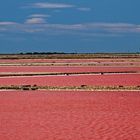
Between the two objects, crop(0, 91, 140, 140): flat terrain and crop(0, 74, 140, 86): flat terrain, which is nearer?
crop(0, 91, 140, 140): flat terrain

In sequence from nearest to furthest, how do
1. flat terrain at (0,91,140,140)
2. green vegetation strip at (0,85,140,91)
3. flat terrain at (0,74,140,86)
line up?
flat terrain at (0,91,140,140), green vegetation strip at (0,85,140,91), flat terrain at (0,74,140,86)

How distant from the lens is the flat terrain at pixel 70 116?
12820mm

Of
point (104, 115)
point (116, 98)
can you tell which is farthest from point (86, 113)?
point (116, 98)

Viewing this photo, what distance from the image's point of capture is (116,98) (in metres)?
22.4

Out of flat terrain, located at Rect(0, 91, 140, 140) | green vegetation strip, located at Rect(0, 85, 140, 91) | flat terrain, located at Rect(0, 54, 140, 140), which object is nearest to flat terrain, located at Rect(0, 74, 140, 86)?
green vegetation strip, located at Rect(0, 85, 140, 91)

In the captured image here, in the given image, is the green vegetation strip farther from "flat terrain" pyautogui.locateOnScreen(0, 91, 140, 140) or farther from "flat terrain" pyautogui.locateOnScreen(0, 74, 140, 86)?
"flat terrain" pyautogui.locateOnScreen(0, 74, 140, 86)

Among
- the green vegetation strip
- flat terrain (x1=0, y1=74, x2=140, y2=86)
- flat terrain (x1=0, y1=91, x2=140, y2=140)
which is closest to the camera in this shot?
flat terrain (x1=0, y1=91, x2=140, y2=140)

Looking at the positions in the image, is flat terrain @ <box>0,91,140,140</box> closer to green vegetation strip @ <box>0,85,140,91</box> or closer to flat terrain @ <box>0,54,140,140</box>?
flat terrain @ <box>0,54,140,140</box>

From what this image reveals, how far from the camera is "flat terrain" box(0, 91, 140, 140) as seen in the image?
12820 mm

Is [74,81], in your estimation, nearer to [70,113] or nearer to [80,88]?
[80,88]

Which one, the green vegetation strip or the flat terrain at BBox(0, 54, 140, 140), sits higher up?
the green vegetation strip

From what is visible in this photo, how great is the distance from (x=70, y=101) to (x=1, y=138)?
29.4 feet

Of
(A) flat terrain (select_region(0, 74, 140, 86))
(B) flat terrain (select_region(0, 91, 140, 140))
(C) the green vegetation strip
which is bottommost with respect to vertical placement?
(B) flat terrain (select_region(0, 91, 140, 140))

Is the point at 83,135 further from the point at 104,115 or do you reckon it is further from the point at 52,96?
the point at 52,96
